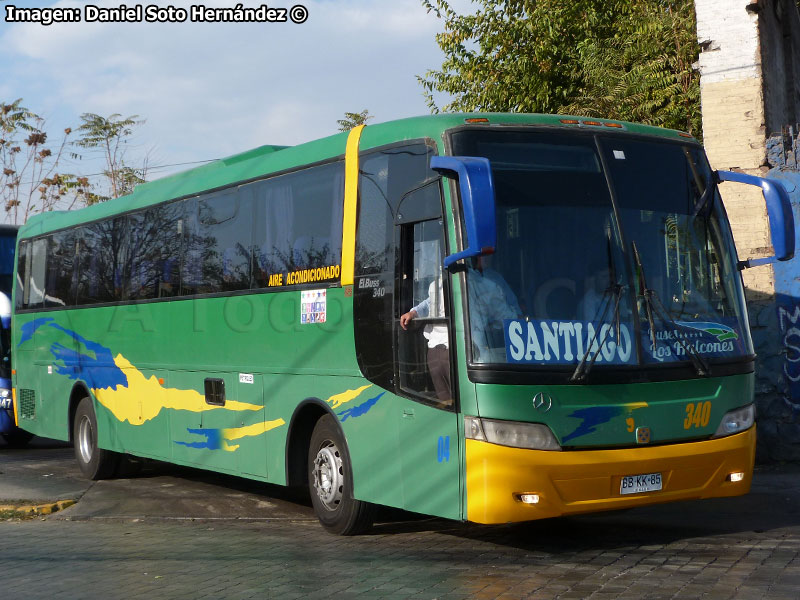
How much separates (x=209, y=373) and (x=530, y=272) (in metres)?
4.63

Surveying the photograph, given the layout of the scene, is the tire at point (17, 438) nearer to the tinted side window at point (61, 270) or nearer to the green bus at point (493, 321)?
Answer: the tinted side window at point (61, 270)

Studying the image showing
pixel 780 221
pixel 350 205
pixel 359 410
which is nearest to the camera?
pixel 780 221

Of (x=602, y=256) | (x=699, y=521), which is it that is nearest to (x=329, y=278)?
(x=602, y=256)

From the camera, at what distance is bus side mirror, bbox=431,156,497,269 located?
6.98m

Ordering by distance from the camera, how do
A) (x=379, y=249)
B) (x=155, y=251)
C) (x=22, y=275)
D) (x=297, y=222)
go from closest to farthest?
(x=379, y=249) < (x=297, y=222) < (x=155, y=251) < (x=22, y=275)

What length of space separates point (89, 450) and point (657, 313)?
8658 millimetres

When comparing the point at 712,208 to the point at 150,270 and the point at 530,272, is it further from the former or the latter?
the point at 150,270

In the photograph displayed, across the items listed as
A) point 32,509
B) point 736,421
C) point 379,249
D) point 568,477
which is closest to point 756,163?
point 736,421

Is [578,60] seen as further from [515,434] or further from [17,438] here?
[515,434]

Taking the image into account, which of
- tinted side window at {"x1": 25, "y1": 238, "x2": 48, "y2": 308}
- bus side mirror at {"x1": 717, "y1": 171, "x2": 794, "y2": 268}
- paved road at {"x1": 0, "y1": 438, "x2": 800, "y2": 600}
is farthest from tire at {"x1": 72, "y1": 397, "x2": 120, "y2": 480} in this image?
bus side mirror at {"x1": 717, "y1": 171, "x2": 794, "y2": 268}

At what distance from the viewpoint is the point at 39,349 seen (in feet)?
51.5

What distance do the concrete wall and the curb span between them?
7684 mm

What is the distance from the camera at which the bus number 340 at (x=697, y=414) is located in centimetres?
802

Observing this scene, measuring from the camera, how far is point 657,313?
7.91 metres
